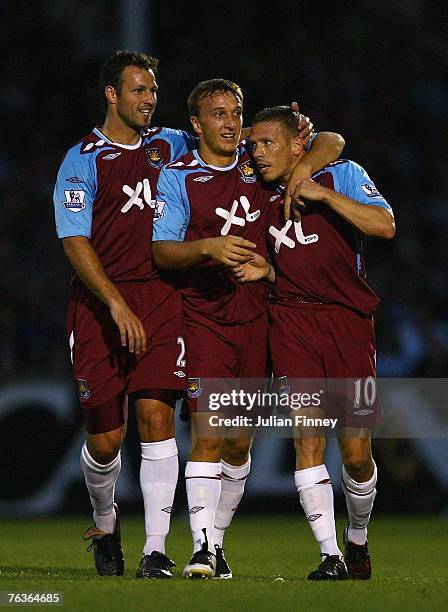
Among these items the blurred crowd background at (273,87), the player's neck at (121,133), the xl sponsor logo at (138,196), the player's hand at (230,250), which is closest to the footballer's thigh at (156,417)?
the player's hand at (230,250)

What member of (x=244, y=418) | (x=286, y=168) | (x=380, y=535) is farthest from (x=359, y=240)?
(x=380, y=535)

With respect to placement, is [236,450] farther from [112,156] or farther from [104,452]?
[112,156]

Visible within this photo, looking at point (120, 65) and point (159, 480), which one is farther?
point (120, 65)

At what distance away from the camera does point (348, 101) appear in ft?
46.5

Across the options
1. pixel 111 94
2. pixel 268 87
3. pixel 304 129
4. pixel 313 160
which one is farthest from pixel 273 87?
pixel 313 160

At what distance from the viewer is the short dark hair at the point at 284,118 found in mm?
6309

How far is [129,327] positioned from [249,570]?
5.22 feet

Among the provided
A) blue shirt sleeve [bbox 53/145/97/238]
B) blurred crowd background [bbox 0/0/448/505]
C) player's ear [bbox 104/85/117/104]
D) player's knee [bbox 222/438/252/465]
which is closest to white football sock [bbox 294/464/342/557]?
player's knee [bbox 222/438/252/465]

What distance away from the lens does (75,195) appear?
6.35m

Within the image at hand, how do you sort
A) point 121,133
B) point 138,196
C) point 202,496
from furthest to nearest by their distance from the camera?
point 121,133 < point 138,196 < point 202,496

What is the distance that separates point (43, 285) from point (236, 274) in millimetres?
5937

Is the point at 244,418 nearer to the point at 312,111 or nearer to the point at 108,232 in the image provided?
the point at 108,232

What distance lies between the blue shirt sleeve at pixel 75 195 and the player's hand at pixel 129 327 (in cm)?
42

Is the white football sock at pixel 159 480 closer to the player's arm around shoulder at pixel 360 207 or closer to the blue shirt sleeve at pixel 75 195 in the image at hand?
the blue shirt sleeve at pixel 75 195
